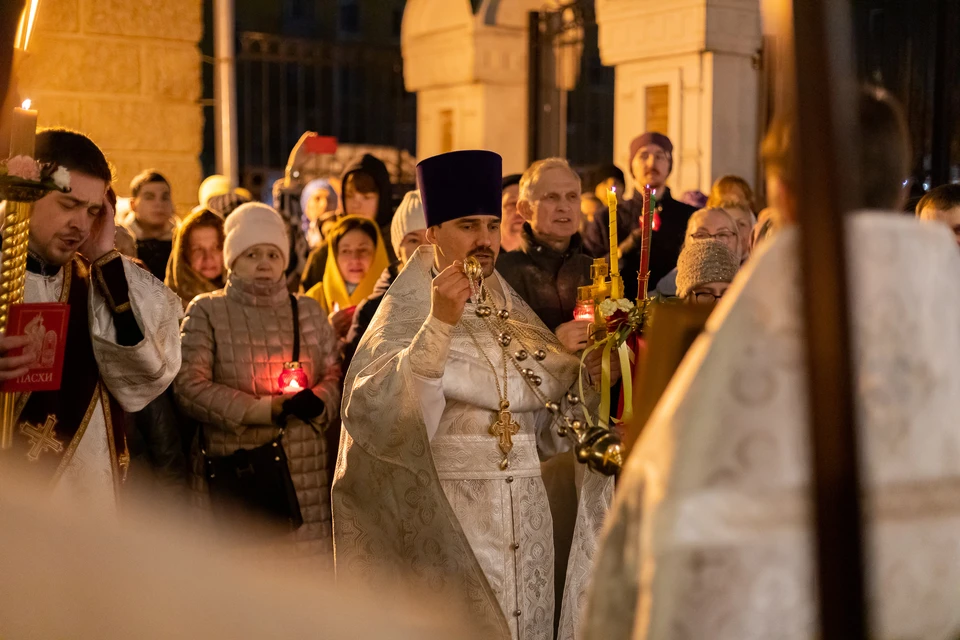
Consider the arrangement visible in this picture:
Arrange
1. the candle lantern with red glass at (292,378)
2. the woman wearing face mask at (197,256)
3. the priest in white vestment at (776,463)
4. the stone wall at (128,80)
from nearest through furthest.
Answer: the priest in white vestment at (776,463), the candle lantern with red glass at (292,378), the woman wearing face mask at (197,256), the stone wall at (128,80)

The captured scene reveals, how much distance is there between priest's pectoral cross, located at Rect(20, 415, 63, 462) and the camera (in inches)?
144

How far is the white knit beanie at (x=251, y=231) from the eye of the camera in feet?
19.0

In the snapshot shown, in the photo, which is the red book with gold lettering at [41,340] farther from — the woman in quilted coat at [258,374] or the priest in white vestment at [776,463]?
the priest in white vestment at [776,463]

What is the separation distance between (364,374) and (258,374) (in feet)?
5.56

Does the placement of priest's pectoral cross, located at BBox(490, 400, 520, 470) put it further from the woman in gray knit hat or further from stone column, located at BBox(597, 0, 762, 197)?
stone column, located at BBox(597, 0, 762, 197)

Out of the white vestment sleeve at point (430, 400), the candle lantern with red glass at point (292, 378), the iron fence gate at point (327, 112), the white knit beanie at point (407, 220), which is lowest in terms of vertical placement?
the candle lantern with red glass at point (292, 378)

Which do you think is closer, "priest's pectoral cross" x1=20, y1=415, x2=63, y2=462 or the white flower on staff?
the white flower on staff

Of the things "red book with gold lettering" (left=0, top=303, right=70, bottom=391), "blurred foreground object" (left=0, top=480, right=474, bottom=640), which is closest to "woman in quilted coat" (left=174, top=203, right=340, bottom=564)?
"red book with gold lettering" (left=0, top=303, right=70, bottom=391)

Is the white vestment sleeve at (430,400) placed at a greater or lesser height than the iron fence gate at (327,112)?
lesser

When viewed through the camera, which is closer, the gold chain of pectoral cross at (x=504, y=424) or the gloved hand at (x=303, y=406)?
the gold chain of pectoral cross at (x=504, y=424)

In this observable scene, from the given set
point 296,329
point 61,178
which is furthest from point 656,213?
point 61,178

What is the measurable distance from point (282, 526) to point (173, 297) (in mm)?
1653

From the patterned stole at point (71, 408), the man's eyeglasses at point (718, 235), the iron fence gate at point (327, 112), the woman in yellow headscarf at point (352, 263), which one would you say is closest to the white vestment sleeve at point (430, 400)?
the patterned stole at point (71, 408)

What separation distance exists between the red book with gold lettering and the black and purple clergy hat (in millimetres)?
1256
